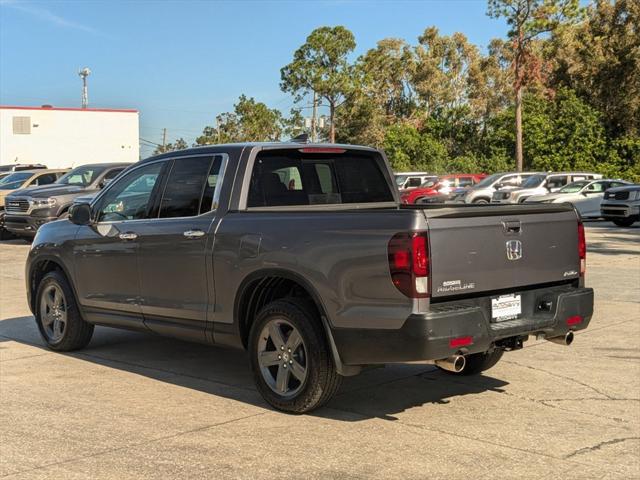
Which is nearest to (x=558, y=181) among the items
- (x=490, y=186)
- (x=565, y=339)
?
(x=490, y=186)

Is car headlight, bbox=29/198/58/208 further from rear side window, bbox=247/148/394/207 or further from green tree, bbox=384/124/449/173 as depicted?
green tree, bbox=384/124/449/173

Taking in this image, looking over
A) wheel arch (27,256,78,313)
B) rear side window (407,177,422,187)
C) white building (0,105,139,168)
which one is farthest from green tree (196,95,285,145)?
wheel arch (27,256,78,313)

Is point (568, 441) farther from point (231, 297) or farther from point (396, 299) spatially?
point (231, 297)

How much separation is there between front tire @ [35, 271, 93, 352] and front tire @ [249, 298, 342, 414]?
2.57 m

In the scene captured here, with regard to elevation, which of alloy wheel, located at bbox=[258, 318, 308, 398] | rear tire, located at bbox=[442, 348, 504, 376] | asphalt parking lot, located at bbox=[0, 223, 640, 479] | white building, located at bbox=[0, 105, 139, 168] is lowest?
asphalt parking lot, located at bbox=[0, 223, 640, 479]

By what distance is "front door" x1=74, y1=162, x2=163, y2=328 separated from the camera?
702 centimetres

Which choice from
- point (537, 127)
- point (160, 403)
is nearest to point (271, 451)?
point (160, 403)

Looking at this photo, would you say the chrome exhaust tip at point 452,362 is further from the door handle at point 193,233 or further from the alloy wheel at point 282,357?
the door handle at point 193,233

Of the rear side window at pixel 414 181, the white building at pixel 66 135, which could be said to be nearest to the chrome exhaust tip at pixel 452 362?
the rear side window at pixel 414 181

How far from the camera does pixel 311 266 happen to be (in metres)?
5.48

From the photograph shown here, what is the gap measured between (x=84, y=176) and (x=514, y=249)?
54.5 ft

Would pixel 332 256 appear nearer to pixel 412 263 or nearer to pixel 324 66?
pixel 412 263

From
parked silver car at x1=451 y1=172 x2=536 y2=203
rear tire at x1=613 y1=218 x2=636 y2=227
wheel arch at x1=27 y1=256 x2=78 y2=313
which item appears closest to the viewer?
wheel arch at x1=27 y1=256 x2=78 y2=313

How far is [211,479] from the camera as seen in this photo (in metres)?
4.49
